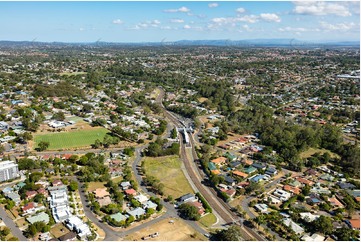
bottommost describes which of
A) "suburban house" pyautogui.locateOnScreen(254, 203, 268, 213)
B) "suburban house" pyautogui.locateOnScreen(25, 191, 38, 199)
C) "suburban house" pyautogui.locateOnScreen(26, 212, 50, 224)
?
"suburban house" pyautogui.locateOnScreen(254, 203, 268, 213)

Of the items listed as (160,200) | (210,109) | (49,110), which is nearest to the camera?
(160,200)

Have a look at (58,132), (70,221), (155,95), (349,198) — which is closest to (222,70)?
(155,95)

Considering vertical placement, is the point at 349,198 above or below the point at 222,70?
below

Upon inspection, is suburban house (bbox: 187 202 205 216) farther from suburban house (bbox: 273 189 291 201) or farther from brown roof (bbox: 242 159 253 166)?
brown roof (bbox: 242 159 253 166)

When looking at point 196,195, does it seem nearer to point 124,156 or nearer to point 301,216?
point 301,216

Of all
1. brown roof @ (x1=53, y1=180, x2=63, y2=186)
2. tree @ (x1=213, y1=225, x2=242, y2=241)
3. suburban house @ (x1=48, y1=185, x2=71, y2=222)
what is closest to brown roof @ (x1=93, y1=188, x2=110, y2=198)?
suburban house @ (x1=48, y1=185, x2=71, y2=222)

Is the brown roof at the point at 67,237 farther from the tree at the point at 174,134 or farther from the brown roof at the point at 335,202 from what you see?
the tree at the point at 174,134
